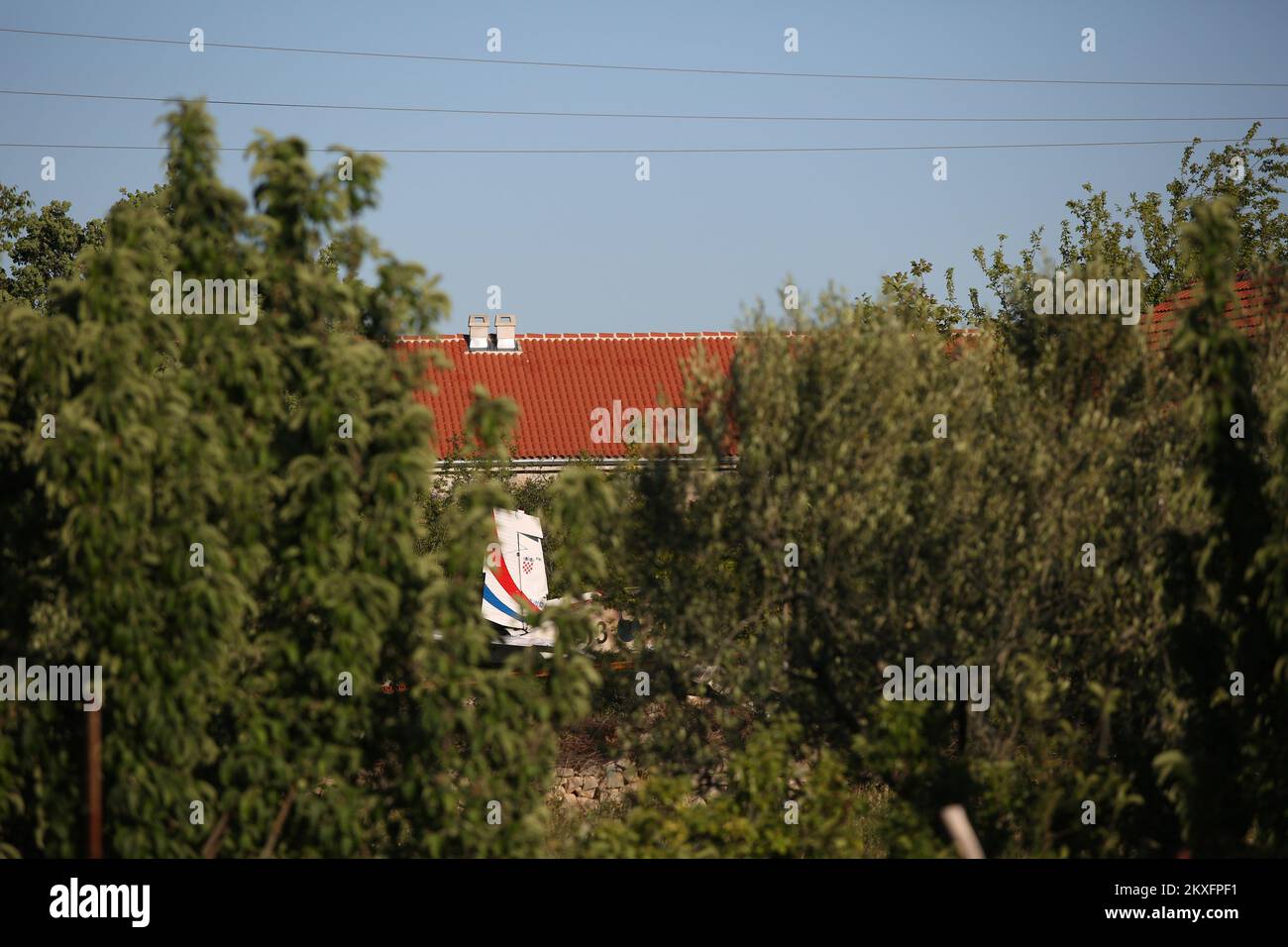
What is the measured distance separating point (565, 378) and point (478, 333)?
5652 millimetres

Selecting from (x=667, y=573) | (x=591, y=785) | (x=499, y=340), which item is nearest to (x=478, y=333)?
(x=499, y=340)

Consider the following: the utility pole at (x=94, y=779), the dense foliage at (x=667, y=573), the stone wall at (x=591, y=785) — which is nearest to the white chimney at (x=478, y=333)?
the stone wall at (x=591, y=785)

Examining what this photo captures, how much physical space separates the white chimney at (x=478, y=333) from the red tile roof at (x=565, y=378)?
463 millimetres

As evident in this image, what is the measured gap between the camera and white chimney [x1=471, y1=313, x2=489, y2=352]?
55.4 meters

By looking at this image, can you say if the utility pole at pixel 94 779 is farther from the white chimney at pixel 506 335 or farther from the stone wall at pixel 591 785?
the white chimney at pixel 506 335

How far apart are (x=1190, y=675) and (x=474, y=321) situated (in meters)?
48.7

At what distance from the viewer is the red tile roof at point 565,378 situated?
4906 cm

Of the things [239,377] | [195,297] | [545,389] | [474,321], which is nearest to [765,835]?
[239,377]

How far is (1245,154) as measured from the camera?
46.1m

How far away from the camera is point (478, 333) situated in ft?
185

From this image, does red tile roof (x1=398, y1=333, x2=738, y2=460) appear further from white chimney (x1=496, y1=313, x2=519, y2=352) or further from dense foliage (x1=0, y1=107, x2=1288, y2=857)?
dense foliage (x1=0, y1=107, x2=1288, y2=857)
